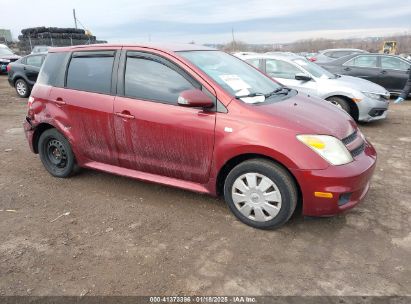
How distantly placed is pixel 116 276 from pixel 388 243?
2349 millimetres

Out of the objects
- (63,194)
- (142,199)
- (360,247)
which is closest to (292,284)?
(360,247)

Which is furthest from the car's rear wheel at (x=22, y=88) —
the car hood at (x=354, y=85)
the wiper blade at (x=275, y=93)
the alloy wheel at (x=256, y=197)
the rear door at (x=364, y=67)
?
the alloy wheel at (x=256, y=197)

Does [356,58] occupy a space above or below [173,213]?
above

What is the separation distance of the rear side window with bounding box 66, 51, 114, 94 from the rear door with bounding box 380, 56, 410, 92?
367 inches

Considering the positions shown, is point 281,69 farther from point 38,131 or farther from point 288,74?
point 38,131

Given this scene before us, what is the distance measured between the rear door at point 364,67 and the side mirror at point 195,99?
903cm

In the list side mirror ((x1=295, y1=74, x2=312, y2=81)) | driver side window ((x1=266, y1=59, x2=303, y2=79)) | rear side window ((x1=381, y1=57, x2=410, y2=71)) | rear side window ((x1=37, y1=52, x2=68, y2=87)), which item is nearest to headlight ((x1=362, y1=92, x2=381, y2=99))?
side mirror ((x1=295, y1=74, x2=312, y2=81))

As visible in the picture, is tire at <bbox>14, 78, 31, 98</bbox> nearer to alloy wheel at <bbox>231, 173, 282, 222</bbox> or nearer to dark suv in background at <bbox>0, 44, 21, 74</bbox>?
dark suv in background at <bbox>0, 44, 21, 74</bbox>

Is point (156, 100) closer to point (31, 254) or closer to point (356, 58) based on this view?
point (31, 254)

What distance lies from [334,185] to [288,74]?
5246mm

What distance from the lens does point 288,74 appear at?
7.93 m

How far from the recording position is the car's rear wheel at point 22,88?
12.2 m

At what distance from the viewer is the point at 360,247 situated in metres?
3.20

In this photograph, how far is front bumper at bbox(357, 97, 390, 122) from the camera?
287 inches
